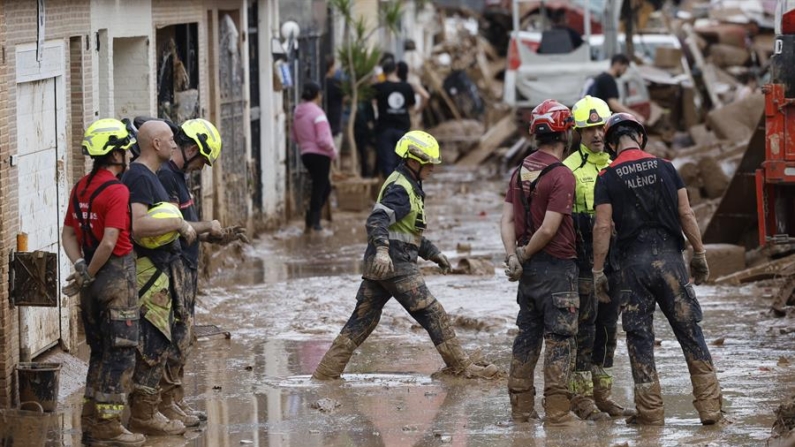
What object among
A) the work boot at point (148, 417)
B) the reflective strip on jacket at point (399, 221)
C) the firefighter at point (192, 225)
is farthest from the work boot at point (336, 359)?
the work boot at point (148, 417)

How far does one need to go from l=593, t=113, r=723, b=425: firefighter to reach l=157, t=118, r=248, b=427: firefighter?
7.28 feet

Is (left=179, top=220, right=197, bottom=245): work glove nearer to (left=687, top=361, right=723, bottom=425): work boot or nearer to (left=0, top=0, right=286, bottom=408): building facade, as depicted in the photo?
(left=0, top=0, right=286, bottom=408): building facade

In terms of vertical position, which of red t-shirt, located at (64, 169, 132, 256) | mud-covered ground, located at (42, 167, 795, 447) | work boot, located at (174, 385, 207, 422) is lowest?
mud-covered ground, located at (42, 167, 795, 447)

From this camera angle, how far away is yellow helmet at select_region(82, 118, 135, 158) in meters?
7.65

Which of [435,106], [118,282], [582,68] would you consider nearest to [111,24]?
[118,282]

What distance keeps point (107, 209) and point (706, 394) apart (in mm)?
3537

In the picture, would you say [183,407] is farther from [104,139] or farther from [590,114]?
[590,114]

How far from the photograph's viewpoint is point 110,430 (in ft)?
25.4

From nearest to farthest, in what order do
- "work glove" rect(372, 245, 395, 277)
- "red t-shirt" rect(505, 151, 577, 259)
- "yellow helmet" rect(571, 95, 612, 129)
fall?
"red t-shirt" rect(505, 151, 577, 259) < "yellow helmet" rect(571, 95, 612, 129) < "work glove" rect(372, 245, 395, 277)

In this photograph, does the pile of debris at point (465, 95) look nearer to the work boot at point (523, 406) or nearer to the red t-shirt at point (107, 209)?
the work boot at point (523, 406)

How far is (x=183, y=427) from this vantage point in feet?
26.9

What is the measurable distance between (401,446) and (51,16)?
420 cm

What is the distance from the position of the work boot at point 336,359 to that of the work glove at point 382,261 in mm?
724

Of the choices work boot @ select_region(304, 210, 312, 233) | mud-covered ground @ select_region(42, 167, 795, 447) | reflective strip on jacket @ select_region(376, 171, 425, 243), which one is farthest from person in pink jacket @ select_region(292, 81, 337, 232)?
reflective strip on jacket @ select_region(376, 171, 425, 243)
